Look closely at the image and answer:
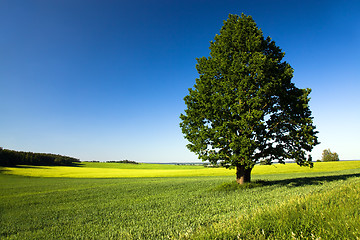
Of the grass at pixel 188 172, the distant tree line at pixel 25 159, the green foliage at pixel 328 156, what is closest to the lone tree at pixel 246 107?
the grass at pixel 188 172

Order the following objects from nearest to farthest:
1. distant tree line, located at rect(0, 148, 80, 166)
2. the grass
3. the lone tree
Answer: the lone tree < the grass < distant tree line, located at rect(0, 148, 80, 166)

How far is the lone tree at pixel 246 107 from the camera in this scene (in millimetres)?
15047

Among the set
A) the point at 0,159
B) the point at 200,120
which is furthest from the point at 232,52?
the point at 0,159

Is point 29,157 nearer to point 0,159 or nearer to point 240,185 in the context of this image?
point 0,159

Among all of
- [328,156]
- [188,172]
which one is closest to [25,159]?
[188,172]

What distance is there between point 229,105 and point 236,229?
41.1ft

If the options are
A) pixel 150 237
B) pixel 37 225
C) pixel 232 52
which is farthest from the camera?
pixel 232 52

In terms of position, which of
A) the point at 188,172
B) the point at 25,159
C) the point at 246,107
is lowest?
the point at 188,172

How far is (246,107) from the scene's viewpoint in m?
16.3

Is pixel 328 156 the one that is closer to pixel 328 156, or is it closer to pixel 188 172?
pixel 328 156

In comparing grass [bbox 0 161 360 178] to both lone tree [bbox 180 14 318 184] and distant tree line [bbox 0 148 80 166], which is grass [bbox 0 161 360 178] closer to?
lone tree [bbox 180 14 318 184]

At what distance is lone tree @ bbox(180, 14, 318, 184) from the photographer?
1505cm

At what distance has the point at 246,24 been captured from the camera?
709 inches

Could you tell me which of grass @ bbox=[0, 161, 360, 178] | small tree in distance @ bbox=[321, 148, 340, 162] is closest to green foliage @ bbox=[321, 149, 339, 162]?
small tree in distance @ bbox=[321, 148, 340, 162]
